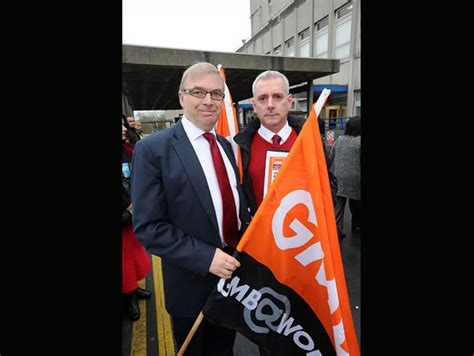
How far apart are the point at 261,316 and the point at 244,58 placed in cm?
960

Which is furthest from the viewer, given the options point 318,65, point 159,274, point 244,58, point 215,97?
point 318,65

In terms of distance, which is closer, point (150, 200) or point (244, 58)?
point (150, 200)

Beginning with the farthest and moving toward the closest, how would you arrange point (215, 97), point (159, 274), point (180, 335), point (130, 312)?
1. point (159, 274)
2. point (130, 312)
3. point (180, 335)
4. point (215, 97)

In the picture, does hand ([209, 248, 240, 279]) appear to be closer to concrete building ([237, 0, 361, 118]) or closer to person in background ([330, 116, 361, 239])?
person in background ([330, 116, 361, 239])

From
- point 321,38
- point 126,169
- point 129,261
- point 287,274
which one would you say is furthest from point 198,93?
point 321,38

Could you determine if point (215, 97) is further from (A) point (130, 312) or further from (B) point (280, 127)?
(A) point (130, 312)

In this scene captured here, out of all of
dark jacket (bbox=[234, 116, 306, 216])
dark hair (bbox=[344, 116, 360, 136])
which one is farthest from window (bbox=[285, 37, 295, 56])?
dark jacket (bbox=[234, 116, 306, 216])

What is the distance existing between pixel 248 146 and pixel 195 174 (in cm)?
81

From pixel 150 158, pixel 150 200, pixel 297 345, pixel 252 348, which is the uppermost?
pixel 150 158

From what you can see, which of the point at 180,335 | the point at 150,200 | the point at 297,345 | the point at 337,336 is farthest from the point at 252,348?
the point at 150,200

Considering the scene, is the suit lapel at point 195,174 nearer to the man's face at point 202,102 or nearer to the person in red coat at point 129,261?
the man's face at point 202,102

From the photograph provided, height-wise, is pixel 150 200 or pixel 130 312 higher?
pixel 150 200

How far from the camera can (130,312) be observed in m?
2.66

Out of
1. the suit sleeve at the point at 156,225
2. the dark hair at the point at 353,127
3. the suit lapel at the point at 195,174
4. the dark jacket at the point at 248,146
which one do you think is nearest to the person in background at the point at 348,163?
the dark hair at the point at 353,127
